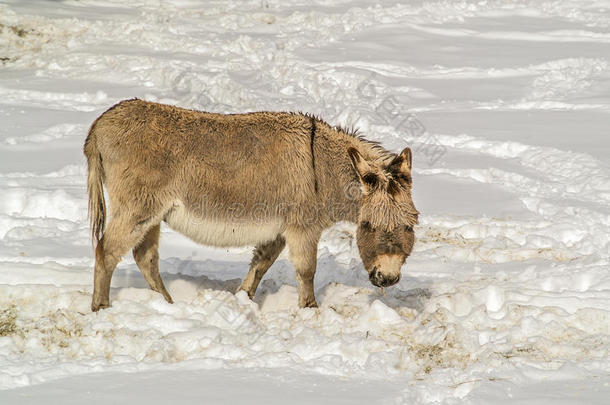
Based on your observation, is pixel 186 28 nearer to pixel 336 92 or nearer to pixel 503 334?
pixel 336 92

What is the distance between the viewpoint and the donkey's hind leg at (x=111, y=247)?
5484mm

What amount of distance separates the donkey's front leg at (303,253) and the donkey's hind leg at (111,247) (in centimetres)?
118

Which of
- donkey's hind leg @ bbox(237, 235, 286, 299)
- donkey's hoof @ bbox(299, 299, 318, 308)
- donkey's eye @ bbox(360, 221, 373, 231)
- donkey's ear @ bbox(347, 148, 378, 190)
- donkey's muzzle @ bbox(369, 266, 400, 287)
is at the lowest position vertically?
donkey's hoof @ bbox(299, 299, 318, 308)

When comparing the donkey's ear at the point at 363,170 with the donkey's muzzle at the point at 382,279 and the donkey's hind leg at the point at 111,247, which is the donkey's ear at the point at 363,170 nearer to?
the donkey's muzzle at the point at 382,279

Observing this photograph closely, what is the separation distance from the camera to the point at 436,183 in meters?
9.36

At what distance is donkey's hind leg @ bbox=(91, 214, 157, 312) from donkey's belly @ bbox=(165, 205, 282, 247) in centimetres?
27

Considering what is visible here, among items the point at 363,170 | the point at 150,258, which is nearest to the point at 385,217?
the point at 363,170

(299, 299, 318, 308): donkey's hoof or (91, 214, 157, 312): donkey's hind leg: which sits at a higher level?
(91, 214, 157, 312): donkey's hind leg

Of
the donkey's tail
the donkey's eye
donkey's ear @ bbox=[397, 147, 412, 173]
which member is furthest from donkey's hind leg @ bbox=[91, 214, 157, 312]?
donkey's ear @ bbox=[397, 147, 412, 173]

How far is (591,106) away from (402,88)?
3383 mm

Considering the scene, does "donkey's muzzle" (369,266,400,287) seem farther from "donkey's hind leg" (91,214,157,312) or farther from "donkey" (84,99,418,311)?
"donkey's hind leg" (91,214,157,312)

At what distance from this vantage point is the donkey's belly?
566 cm

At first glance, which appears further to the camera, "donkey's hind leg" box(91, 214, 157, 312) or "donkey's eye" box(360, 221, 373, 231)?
"donkey's hind leg" box(91, 214, 157, 312)

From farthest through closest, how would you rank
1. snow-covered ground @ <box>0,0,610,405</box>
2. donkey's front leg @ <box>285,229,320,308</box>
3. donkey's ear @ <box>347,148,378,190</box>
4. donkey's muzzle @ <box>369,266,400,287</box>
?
donkey's front leg @ <box>285,229,320,308</box> → donkey's ear @ <box>347,148,378,190</box> → donkey's muzzle @ <box>369,266,400,287</box> → snow-covered ground @ <box>0,0,610,405</box>
